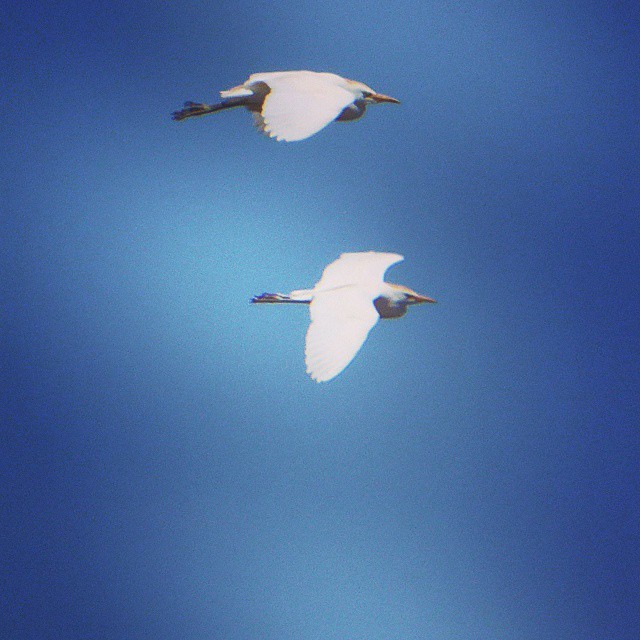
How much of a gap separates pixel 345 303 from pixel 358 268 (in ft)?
0.39

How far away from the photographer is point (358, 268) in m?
1.17

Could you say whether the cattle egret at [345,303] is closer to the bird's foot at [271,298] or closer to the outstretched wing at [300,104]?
the bird's foot at [271,298]

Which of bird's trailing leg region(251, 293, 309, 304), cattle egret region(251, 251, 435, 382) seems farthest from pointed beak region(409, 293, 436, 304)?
bird's trailing leg region(251, 293, 309, 304)

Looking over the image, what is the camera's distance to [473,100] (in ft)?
4.27

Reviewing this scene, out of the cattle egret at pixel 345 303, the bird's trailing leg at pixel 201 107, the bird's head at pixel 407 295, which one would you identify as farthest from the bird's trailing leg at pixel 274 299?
the bird's trailing leg at pixel 201 107

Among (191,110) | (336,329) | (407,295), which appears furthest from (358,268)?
(191,110)

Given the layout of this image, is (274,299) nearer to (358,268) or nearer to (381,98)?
(358,268)

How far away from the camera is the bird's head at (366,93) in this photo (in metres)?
1.09

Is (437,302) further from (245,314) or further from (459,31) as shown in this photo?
(459,31)

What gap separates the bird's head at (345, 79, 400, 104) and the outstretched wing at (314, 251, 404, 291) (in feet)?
0.62

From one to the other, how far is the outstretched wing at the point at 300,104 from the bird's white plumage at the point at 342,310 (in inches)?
8.1

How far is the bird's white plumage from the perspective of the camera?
0.97 meters

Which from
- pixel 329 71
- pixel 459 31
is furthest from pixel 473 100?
pixel 329 71

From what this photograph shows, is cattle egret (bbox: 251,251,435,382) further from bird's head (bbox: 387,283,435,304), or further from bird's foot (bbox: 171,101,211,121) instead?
bird's foot (bbox: 171,101,211,121)
